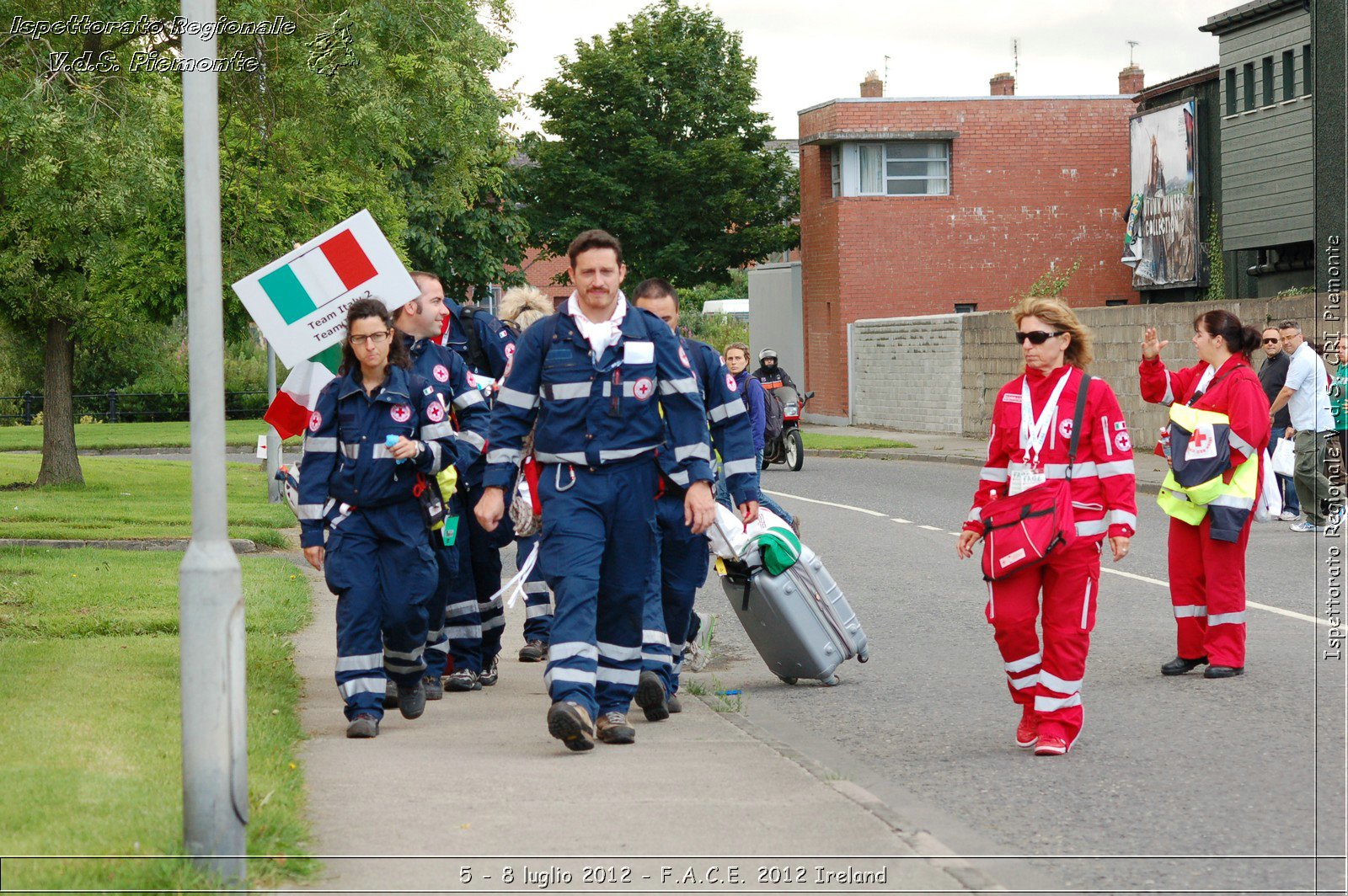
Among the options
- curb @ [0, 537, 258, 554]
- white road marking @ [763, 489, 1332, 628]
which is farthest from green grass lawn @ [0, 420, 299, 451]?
curb @ [0, 537, 258, 554]

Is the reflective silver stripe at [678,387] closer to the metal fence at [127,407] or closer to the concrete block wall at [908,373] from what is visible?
the concrete block wall at [908,373]

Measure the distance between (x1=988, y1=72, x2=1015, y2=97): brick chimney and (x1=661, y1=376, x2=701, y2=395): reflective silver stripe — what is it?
46869mm

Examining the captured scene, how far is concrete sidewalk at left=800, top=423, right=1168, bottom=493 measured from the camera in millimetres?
22875

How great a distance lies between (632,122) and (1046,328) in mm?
43558

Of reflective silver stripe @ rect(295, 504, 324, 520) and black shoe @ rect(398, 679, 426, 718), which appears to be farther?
black shoe @ rect(398, 679, 426, 718)

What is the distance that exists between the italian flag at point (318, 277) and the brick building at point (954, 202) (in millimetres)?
34542

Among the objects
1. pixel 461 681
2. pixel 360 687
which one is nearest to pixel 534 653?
pixel 461 681

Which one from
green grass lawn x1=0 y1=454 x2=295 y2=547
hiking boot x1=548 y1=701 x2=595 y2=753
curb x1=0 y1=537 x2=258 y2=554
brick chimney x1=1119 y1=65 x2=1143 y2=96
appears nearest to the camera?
hiking boot x1=548 y1=701 x2=595 y2=753

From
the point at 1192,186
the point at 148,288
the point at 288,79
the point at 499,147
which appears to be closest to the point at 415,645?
the point at 288,79

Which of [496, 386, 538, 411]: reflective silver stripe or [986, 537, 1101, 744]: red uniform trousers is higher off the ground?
[496, 386, 538, 411]: reflective silver stripe

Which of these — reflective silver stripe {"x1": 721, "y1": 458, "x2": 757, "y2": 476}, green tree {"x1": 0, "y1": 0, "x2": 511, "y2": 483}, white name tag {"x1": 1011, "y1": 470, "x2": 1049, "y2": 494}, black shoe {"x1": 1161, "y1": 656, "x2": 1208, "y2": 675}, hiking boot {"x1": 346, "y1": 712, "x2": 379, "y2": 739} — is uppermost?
green tree {"x1": 0, "y1": 0, "x2": 511, "y2": 483}

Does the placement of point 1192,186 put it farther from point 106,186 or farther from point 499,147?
point 106,186

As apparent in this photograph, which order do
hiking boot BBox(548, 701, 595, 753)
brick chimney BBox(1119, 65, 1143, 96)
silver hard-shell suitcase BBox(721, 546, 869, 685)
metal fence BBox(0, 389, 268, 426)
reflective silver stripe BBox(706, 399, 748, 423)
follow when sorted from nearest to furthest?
1. hiking boot BBox(548, 701, 595, 753)
2. reflective silver stripe BBox(706, 399, 748, 423)
3. silver hard-shell suitcase BBox(721, 546, 869, 685)
4. metal fence BBox(0, 389, 268, 426)
5. brick chimney BBox(1119, 65, 1143, 96)

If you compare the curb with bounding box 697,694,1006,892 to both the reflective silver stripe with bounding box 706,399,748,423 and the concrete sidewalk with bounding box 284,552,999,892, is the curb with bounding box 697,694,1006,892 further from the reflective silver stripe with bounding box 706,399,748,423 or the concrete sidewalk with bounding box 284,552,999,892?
the reflective silver stripe with bounding box 706,399,748,423
